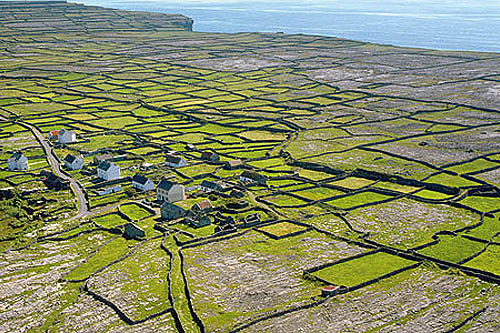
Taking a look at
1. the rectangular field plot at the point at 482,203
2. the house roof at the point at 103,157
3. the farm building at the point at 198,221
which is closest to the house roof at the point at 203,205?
the farm building at the point at 198,221

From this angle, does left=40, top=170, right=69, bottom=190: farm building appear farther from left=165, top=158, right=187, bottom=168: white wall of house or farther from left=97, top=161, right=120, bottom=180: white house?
left=165, top=158, right=187, bottom=168: white wall of house

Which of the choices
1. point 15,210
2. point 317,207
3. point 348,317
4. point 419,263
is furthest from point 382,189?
point 15,210

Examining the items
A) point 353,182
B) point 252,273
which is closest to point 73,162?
point 353,182

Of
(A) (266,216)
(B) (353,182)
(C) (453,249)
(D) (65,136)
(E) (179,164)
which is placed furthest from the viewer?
(D) (65,136)

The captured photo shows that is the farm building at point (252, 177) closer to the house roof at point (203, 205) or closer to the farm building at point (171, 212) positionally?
the house roof at point (203, 205)

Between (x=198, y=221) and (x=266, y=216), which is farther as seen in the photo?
(x=266, y=216)

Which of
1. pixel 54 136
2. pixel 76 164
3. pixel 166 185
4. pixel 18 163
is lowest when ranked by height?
pixel 54 136

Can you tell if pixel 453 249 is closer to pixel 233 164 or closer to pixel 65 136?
pixel 233 164
